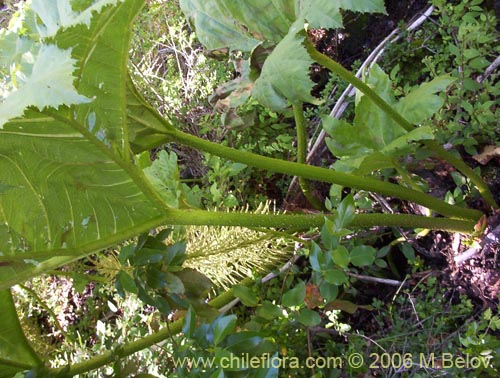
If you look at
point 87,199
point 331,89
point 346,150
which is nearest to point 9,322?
point 87,199

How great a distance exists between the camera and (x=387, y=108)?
3.84 feet

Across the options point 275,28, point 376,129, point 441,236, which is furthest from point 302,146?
point 441,236

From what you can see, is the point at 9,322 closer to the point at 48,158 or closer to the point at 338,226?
the point at 48,158

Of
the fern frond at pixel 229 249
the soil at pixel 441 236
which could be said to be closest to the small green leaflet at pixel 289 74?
the fern frond at pixel 229 249

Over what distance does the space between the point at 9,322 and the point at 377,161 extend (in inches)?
35.3

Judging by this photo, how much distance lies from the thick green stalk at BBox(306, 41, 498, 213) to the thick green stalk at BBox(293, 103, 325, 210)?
0.34ft

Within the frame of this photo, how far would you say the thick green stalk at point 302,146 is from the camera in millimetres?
1336

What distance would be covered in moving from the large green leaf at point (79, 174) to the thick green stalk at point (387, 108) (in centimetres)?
39

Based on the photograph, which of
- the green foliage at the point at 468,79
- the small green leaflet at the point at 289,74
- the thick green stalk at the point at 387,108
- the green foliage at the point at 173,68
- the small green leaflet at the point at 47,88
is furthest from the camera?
the green foliage at the point at 173,68

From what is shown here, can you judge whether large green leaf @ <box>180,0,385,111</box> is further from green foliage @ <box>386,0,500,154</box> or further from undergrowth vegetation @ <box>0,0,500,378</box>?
green foliage @ <box>386,0,500,154</box>

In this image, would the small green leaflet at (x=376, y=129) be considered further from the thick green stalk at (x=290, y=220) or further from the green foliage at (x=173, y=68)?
the green foliage at (x=173, y=68)

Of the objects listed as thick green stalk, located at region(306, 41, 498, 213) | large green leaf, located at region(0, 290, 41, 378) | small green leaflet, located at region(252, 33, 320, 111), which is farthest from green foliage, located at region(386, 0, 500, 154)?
large green leaf, located at region(0, 290, 41, 378)

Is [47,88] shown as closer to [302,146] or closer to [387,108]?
[387,108]

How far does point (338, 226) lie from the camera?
1020 mm
